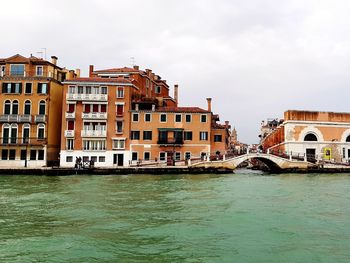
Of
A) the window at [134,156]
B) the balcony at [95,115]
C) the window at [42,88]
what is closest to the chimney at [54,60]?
the window at [42,88]

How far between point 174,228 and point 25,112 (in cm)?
3414

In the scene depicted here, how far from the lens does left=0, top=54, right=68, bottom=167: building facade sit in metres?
41.8

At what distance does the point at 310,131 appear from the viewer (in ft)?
147

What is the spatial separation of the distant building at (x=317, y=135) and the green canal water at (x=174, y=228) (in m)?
24.8

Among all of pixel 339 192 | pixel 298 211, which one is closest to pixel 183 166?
pixel 339 192

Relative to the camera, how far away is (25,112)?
42438 mm

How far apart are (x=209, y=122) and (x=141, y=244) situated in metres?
33.6

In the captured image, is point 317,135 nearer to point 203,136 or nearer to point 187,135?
point 203,136

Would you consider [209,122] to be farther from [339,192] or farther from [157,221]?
[157,221]

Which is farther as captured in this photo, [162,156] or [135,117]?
[135,117]

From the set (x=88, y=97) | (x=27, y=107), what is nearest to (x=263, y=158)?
(x=88, y=97)

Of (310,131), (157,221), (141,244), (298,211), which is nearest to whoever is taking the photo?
(141,244)

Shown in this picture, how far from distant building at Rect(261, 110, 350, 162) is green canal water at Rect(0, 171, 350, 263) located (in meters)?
24.8

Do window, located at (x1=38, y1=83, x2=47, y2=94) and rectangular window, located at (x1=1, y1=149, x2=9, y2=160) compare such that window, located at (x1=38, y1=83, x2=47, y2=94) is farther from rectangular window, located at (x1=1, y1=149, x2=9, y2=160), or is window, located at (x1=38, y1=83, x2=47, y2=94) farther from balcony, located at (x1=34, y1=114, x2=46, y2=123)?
rectangular window, located at (x1=1, y1=149, x2=9, y2=160)
